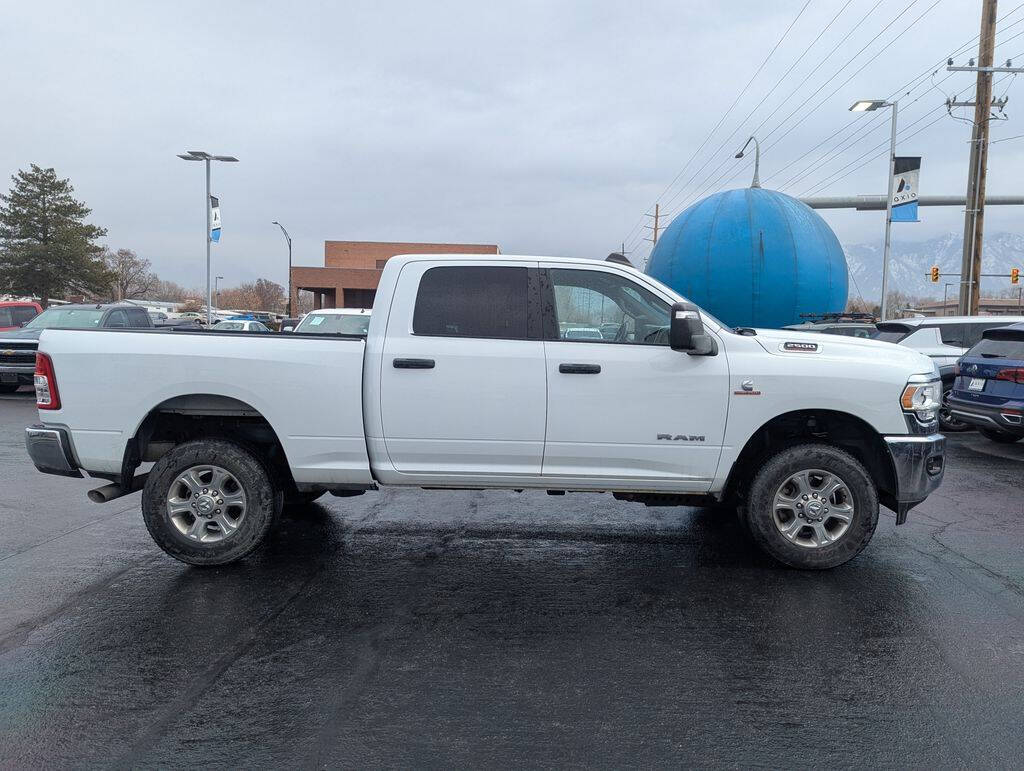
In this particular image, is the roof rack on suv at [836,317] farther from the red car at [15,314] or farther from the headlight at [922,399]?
the red car at [15,314]

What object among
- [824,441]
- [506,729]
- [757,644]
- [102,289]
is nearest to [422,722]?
[506,729]

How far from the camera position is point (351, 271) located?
2137 inches

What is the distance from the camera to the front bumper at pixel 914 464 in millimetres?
5082

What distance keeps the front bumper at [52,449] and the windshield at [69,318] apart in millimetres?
11947

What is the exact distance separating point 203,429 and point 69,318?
42.6 feet

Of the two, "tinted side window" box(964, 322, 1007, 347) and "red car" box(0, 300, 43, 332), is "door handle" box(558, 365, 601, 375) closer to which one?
"tinted side window" box(964, 322, 1007, 347)

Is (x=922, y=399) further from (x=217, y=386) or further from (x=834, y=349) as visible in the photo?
(x=217, y=386)

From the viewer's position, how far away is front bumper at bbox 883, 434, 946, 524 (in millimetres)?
5082

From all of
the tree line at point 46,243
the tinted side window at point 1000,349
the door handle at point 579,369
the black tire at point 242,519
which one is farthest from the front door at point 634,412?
the tree line at point 46,243

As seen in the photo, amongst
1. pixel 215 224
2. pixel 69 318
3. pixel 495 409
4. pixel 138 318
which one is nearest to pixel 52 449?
pixel 495 409

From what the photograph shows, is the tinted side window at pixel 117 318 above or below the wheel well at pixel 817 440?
above

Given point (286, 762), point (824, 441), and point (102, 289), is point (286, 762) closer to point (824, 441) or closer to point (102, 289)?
point (824, 441)

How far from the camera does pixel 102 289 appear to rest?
182 feet

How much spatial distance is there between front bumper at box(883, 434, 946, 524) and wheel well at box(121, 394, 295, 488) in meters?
4.12
